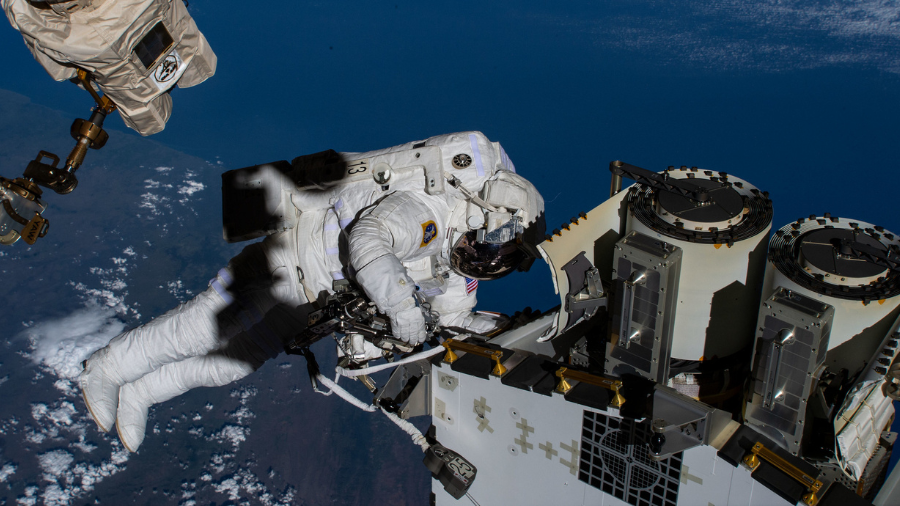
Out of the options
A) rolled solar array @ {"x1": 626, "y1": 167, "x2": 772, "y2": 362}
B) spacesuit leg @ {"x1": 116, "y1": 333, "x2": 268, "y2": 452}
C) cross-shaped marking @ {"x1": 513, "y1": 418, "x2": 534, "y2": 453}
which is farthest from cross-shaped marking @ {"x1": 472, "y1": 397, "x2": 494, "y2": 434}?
spacesuit leg @ {"x1": 116, "y1": 333, "x2": 268, "y2": 452}

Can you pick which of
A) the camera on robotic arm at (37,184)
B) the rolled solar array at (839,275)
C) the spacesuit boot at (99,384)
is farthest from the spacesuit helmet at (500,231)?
the spacesuit boot at (99,384)

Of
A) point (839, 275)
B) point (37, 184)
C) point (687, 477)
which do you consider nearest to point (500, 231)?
point (687, 477)

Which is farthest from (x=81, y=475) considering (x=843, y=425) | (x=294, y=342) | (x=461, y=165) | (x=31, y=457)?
(x=843, y=425)

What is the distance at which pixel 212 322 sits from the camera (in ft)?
12.3

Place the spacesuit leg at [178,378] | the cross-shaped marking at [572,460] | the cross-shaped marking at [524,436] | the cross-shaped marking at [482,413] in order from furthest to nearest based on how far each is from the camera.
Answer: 1. the spacesuit leg at [178,378]
2. the cross-shaped marking at [482,413]
3. the cross-shaped marking at [524,436]
4. the cross-shaped marking at [572,460]

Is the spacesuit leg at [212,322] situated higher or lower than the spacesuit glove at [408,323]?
lower

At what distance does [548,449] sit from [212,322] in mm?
2081

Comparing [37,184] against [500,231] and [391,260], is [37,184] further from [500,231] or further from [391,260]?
[500,231]

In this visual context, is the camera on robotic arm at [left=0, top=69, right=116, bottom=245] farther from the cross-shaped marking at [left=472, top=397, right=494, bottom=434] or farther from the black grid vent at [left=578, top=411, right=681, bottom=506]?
the black grid vent at [left=578, top=411, right=681, bottom=506]

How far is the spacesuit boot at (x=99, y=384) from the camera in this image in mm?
3844

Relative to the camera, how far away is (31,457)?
5.11 m

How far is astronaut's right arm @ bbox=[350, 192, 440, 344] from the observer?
2.97 m

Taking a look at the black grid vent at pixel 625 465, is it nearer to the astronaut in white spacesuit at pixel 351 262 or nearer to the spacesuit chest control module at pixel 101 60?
the astronaut in white spacesuit at pixel 351 262

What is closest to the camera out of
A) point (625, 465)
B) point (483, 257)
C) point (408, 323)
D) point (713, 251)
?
point (713, 251)
